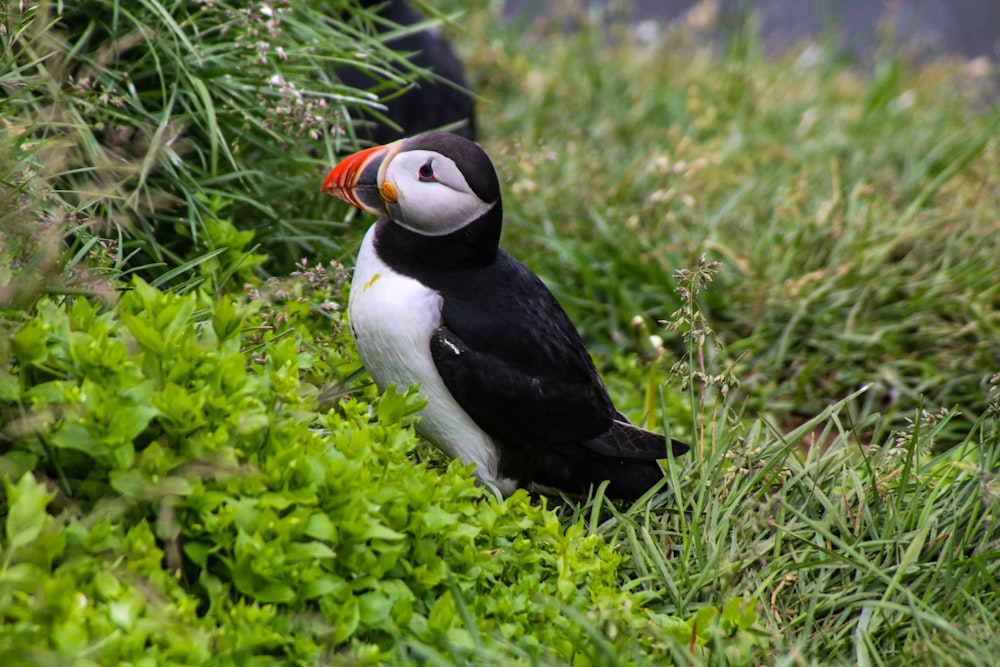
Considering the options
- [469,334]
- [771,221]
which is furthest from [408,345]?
[771,221]

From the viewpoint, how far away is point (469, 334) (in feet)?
8.44

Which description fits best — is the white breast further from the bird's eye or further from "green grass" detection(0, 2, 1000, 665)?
the bird's eye

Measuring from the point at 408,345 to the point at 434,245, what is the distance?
10.8 inches

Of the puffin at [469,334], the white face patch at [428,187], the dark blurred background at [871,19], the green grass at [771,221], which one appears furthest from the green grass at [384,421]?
the dark blurred background at [871,19]

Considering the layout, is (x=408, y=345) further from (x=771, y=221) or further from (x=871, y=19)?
(x=871, y=19)

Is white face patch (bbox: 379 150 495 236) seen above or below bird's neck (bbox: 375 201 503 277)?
above

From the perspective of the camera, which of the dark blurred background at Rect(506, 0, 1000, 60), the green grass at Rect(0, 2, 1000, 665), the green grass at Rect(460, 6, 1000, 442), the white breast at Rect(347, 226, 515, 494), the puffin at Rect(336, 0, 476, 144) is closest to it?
the green grass at Rect(0, 2, 1000, 665)

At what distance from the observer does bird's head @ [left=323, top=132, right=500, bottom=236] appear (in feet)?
8.36

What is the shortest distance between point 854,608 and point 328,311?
1.71 metres

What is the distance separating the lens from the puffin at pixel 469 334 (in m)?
2.55

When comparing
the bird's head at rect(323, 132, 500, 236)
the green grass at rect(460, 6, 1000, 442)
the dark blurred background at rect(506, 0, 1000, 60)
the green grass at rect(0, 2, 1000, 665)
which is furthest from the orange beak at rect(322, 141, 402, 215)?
the dark blurred background at rect(506, 0, 1000, 60)

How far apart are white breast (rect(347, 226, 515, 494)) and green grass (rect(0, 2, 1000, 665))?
115mm

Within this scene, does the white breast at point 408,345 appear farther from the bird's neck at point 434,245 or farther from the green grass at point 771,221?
the green grass at point 771,221

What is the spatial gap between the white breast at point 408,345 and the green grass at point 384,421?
0.38 ft
